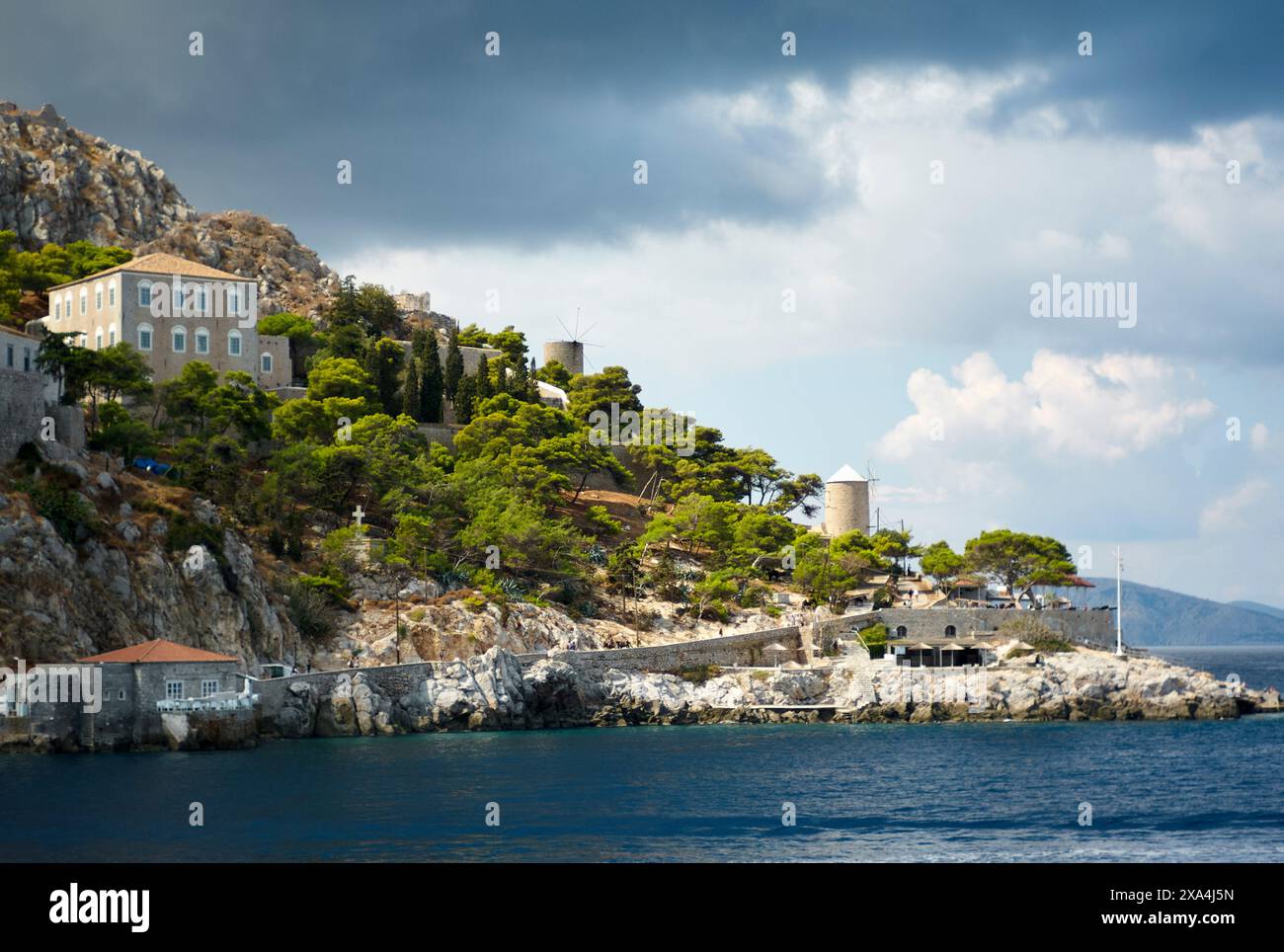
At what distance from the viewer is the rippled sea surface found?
102 ft

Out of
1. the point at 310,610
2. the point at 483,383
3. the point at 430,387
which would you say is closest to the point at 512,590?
the point at 310,610

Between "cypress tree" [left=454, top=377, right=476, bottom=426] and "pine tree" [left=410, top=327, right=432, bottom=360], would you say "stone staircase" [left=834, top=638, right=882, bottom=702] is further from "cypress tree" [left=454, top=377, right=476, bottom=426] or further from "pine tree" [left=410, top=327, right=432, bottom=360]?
"pine tree" [left=410, top=327, right=432, bottom=360]

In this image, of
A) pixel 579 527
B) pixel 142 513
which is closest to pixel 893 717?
pixel 579 527

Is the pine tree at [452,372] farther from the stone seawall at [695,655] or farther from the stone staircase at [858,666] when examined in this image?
the stone staircase at [858,666]

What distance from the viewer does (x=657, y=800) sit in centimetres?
3797

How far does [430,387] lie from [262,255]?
923 inches

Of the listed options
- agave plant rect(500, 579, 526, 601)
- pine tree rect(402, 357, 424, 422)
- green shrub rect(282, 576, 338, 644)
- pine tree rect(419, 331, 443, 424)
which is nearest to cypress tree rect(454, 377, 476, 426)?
pine tree rect(419, 331, 443, 424)

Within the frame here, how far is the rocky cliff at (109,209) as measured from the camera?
292 feet

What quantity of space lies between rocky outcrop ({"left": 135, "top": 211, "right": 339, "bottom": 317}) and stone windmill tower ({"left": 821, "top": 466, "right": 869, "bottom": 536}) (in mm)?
33955

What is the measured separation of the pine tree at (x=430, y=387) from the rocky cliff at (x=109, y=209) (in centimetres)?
1065

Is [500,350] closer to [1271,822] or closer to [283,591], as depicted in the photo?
[283,591]

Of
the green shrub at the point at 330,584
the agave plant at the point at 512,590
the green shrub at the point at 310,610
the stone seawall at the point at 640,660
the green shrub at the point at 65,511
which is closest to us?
the green shrub at the point at 65,511

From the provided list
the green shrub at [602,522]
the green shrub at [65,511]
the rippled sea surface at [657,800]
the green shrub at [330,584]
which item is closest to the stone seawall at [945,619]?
the green shrub at [602,522]

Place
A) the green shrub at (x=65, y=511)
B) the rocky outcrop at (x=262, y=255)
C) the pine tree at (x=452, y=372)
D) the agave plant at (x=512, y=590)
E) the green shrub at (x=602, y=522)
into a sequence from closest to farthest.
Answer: the green shrub at (x=65, y=511)
the agave plant at (x=512, y=590)
the green shrub at (x=602, y=522)
the pine tree at (x=452, y=372)
the rocky outcrop at (x=262, y=255)
